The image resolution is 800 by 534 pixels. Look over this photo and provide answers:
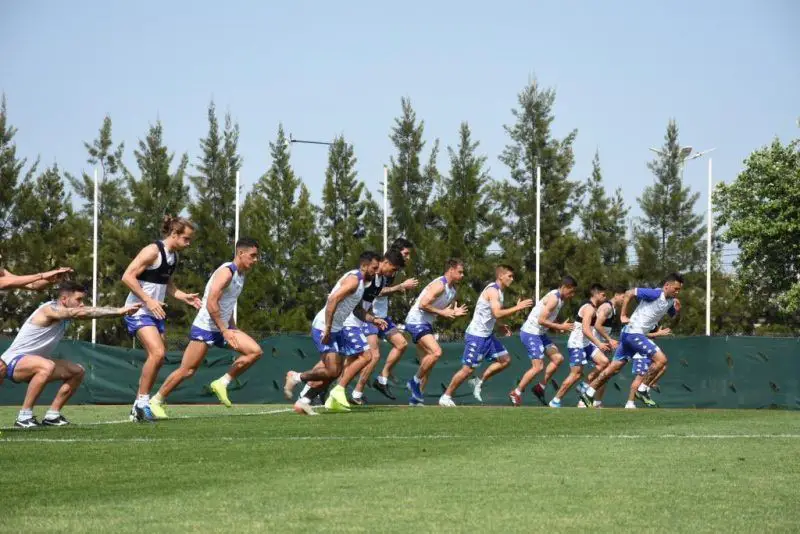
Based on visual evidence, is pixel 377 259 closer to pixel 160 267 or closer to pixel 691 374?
pixel 160 267

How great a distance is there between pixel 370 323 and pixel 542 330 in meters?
4.35

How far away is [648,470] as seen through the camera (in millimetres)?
8492

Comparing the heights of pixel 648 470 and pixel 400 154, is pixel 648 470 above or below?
below

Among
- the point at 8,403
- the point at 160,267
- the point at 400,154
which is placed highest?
the point at 400,154

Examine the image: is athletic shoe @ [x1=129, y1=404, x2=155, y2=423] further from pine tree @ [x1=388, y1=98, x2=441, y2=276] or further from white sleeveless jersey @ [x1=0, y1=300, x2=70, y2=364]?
pine tree @ [x1=388, y1=98, x2=441, y2=276]

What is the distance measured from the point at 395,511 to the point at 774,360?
18.9 m

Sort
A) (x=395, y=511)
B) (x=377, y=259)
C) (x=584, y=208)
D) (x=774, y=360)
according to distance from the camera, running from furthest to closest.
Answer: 1. (x=584, y=208)
2. (x=774, y=360)
3. (x=377, y=259)
4. (x=395, y=511)

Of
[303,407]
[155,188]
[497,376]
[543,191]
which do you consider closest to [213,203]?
[155,188]

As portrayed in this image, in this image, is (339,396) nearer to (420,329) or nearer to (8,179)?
(420,329)

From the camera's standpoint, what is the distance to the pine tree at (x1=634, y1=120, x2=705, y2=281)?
57.3 metres

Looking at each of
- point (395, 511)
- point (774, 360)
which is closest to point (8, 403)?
point (774, 360)

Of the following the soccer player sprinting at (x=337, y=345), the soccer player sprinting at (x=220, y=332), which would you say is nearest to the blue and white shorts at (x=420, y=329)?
the soccer player sprinting at (x=337, y=345)

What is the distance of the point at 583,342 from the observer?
2233 centimetres

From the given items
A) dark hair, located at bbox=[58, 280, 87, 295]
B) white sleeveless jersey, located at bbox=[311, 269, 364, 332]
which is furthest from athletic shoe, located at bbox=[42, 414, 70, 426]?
white sleeveless jersey, located at bbox=[311, 269, 364, 332]
